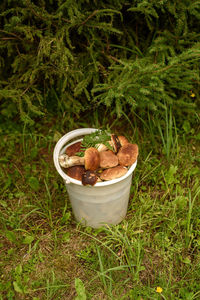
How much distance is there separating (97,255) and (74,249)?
20cm

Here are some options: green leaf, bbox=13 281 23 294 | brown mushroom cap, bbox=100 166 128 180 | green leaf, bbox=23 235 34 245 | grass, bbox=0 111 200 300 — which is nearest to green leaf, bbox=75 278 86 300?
grass, bbox=0 111 200 300

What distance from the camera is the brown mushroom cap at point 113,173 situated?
1851 mm

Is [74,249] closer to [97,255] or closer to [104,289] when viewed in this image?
[97,255]

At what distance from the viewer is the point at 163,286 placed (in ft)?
6.13

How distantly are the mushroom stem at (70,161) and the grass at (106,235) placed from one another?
492 millimetres

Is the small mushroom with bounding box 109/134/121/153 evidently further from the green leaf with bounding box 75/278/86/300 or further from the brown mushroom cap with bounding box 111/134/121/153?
the green leaf with bounding box 75/278/86/300

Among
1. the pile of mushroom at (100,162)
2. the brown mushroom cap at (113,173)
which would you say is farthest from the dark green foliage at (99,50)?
the brown mushroom cap at (113,173)

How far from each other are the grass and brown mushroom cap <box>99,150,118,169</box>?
54cm

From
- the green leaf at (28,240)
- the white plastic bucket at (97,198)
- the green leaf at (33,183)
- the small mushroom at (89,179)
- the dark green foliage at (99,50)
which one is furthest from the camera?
the green leaf at (33,183)

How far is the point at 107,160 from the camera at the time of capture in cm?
190

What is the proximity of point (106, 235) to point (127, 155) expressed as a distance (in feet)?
2.56

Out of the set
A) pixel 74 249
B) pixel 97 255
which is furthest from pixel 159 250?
pixel 74 249

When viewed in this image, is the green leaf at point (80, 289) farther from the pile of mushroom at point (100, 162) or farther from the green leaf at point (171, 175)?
the green leaf at point (171, 175)

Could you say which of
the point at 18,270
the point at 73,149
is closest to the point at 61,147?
the point at 73,149
